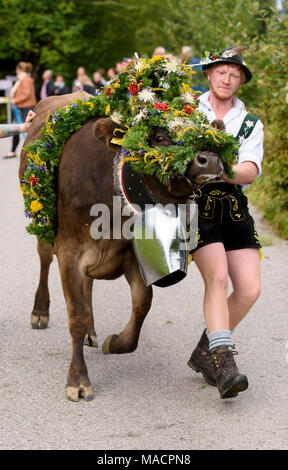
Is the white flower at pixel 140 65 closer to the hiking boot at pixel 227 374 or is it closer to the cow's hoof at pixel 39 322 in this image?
the hiking boot at pixel 227 374

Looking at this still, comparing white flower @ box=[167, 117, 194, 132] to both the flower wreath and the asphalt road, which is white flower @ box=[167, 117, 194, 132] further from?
the asphalt road

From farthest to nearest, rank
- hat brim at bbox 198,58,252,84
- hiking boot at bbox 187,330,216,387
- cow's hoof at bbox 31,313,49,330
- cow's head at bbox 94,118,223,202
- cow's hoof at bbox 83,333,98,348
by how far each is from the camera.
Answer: cow's hoof at bbox 31,313,49,330 → cow's hoof at bbox 83,333,98,348 → hiking boot at bbox 187,330,216,387 → hat brim at bbox 198,58,252,84 → cow's head at bbox 94,118,223,202

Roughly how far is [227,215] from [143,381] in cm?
125

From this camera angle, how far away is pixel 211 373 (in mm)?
4723

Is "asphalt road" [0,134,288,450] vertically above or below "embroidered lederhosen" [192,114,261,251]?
below

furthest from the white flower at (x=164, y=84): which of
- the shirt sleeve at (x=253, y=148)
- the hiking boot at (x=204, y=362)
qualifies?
the hiking boot at (x=204, y=362)

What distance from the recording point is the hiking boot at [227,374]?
4.20 metres

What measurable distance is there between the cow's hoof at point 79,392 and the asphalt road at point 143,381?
0.14 feet

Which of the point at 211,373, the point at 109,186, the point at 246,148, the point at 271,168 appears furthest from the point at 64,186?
the point at 271,168

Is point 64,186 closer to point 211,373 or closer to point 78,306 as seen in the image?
point 78,306

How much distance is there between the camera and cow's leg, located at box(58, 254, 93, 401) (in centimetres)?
464

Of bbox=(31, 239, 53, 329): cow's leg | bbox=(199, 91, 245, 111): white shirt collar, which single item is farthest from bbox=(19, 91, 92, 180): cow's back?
Result: bbox=(199, 91, 245, 111): white shirt collar

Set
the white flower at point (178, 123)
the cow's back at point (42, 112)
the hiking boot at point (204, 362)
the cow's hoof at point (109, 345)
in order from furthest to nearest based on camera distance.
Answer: the cow's back at point (42, 112) → the cow's hoof at point (109, 345) → the hiking boot at point (204, 362) → the white flower at point (178, 123)

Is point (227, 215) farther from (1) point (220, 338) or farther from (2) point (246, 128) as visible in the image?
(1) point (220, 338)
